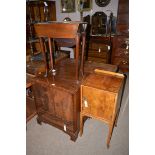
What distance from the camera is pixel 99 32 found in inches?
139

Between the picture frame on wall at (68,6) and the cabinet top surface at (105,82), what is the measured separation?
2739mm

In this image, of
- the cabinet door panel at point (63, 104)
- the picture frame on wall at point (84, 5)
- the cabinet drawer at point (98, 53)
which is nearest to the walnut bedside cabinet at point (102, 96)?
the cabinet door panel at point (63, 104)

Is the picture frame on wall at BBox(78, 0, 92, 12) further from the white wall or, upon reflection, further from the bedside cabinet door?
the bedside cabinet door

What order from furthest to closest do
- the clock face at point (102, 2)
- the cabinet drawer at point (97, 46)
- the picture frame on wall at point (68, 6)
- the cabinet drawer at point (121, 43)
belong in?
the picture frame on wall at point (68, 6) < the cabinet drawer at point (97, 46) < the clock face at point (102, 2) < the cabinet drawer at point (121, 43)

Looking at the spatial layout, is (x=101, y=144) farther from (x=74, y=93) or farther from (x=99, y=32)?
(x=99, y=32)

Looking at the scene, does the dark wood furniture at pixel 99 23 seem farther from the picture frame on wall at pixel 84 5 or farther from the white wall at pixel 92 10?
the picture frame on wall at pixel 84 5

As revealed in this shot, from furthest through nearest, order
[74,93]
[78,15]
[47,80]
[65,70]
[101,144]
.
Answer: [78,15], [65,70], [101,144], [47,80], [74,93]

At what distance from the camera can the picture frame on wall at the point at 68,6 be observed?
12.1ft

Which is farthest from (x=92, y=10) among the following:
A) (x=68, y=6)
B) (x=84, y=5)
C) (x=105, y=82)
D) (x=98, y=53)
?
(x=105, y=82)

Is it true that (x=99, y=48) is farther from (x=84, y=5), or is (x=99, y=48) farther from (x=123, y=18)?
(x=84, y=5)

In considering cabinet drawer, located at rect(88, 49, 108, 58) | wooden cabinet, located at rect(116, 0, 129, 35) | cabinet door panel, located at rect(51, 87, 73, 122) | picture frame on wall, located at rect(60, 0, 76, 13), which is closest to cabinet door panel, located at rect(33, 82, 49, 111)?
cabinet door panel, located at rect(51, 87, 73, 122)

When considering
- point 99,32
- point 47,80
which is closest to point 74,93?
point 47,80
